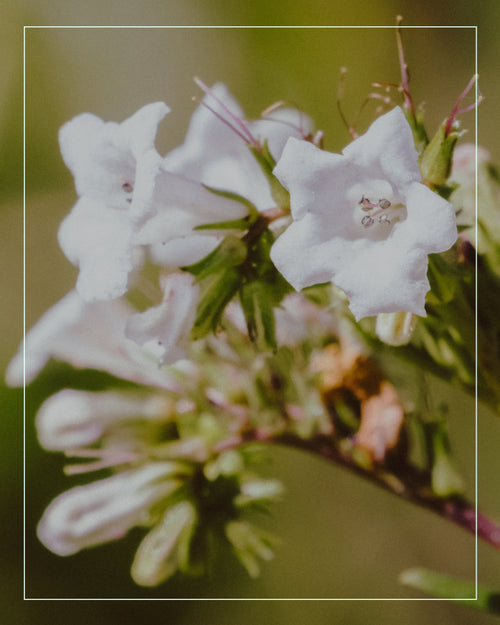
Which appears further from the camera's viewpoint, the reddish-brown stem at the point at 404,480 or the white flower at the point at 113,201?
the reddish-brown stem at the point at 404,480

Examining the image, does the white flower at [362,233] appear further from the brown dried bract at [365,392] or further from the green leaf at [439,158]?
the brown dried bract at [365,392]

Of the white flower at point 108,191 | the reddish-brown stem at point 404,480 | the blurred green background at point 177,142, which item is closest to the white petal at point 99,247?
the white flower at point 108,191

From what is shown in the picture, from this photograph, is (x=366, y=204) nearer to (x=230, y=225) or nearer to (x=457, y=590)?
(x=230, y=225)

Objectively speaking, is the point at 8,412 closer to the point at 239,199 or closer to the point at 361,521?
the point at 361,521

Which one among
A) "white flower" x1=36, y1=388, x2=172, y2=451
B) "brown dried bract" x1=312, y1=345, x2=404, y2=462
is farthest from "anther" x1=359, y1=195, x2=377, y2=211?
"white flower" x1=36, y1=388, x2=172, y2=451

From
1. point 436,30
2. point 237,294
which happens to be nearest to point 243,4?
point 436,30

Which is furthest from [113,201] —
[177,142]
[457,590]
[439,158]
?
[177,142]
